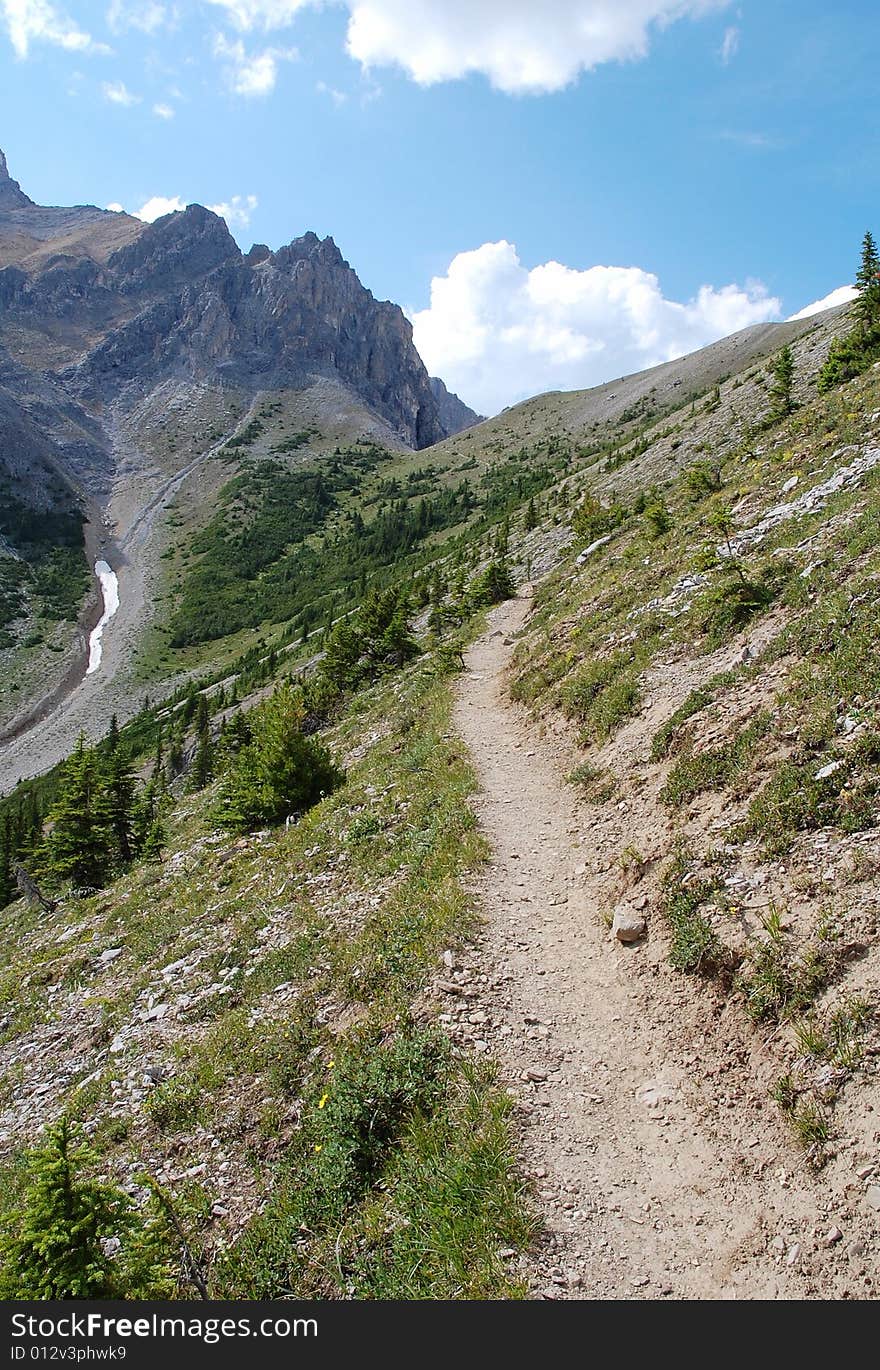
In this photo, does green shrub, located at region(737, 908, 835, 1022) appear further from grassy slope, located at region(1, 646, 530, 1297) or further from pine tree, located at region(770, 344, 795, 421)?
pine tree, located at region(770, 344, 795, 421)

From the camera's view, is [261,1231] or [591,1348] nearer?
[591,1348]

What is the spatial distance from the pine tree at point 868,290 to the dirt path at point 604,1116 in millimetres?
36207

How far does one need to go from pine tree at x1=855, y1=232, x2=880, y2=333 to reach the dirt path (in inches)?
1425

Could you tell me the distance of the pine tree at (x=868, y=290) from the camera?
32.8m

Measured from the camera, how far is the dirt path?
547 centimetres

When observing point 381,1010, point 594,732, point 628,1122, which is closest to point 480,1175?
point 628,1122

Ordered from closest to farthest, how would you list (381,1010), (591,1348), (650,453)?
1. (591,1348)
2. (381,1010)
3. (650,453)

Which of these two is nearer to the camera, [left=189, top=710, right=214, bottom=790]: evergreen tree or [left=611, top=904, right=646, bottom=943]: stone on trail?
[left=611, top=904, right=646, bottom=943]: stone on trail

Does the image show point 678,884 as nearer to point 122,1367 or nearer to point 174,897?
point 122,1367

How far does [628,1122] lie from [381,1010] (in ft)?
11.7

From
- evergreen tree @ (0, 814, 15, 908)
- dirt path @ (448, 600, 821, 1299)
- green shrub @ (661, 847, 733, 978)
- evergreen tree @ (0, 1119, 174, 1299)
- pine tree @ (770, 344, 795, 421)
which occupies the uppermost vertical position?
pine tree @ (770, 344, 795, 421)

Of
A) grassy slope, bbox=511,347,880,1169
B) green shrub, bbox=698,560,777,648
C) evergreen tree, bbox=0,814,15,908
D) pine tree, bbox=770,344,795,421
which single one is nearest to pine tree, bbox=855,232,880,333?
pine tree, bbox=770,344,795,421

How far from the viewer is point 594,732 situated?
16203 mm

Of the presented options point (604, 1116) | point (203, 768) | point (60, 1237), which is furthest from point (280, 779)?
point (203, 768)
